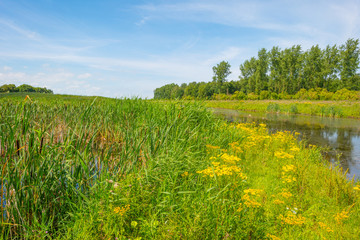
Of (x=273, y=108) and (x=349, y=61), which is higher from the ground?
(x=349, y=61)

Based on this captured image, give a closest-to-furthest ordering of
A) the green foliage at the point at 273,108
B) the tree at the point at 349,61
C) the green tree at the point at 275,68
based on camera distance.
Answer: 1. the green foliage at the point at 273,108
2. the tree at the point at 349,61
3. the green tree at the point at 275,68

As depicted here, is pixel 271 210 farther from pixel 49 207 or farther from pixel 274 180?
pixel 49 207

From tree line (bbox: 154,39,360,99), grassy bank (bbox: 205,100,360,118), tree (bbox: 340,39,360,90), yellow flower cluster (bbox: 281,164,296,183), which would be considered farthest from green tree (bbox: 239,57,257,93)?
yellow flower cluster (bbox: 281,164,296,183)

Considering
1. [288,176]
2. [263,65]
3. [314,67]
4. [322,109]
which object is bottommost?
[288,176]

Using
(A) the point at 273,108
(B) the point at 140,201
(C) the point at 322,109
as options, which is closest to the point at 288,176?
(B) the point at 140,201

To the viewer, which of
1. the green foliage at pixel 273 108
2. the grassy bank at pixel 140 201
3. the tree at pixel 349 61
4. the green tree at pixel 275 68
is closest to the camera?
the grassy bank at pixel 140 201

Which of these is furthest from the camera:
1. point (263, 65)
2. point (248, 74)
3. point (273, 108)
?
point (248, 74)

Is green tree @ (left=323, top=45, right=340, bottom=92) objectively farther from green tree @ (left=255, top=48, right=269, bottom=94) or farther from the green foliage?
the green foliage

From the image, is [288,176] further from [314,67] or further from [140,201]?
[314,67]

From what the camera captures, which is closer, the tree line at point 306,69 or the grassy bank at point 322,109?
the grassy bank at point 322,109

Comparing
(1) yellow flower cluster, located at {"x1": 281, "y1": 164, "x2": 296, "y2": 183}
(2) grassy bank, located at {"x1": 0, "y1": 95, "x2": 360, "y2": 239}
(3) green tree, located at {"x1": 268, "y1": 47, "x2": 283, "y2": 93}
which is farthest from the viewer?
(3) green tree, located at {"x1": 268, "y1": 47, "x2": 283, "y2": 93}

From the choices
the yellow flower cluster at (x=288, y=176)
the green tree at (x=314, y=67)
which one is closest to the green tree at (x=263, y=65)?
the green tree at (x=314, y=67)

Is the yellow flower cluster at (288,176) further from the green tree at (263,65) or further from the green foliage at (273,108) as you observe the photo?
the green tree at (263,65)

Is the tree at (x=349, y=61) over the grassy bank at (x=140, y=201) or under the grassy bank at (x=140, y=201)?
over
